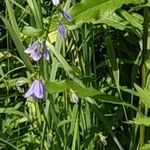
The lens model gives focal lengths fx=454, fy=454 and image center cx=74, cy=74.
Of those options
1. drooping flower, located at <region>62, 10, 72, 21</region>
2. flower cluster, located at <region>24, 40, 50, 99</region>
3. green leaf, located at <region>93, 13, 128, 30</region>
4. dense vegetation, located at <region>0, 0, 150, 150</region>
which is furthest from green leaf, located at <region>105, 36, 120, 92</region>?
drooping flower, located at <region>62, 10, 72, 21</region>

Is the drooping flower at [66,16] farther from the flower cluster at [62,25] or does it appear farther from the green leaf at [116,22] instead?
the green leaf at [116,22]

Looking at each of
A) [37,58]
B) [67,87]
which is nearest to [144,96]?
[67,87]

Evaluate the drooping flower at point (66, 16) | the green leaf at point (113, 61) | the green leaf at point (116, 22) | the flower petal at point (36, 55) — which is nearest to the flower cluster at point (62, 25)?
the drooping flower at point (66, 16)

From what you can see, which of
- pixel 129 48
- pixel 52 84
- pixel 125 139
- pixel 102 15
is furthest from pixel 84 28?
pixel 102 15

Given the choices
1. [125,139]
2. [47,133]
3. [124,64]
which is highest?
[124,64]

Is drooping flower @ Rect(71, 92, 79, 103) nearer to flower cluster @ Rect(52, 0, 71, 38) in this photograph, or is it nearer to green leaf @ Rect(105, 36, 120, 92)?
green leaf @ Rect(105, 36, 120, 92)

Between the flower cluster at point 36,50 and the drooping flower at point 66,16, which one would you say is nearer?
the drooping flower at point 66,16

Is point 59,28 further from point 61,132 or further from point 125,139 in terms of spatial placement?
point 125,139

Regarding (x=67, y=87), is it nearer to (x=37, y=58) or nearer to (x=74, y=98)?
(x=37, y=58)
